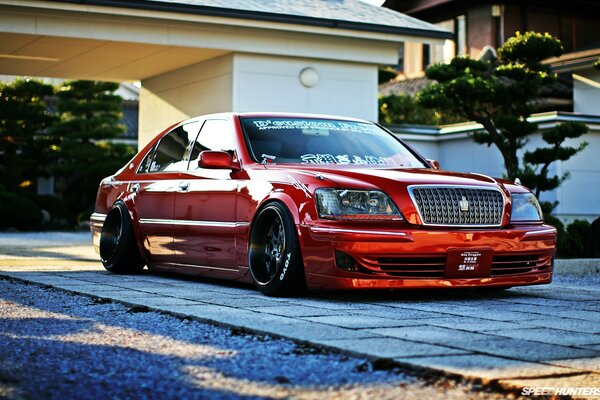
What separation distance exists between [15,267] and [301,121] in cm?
362

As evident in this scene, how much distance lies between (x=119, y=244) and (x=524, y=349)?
5.28 meters

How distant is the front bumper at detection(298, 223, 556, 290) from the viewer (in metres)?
6.56

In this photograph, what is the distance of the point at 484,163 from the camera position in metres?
17.1

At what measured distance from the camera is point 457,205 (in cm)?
690

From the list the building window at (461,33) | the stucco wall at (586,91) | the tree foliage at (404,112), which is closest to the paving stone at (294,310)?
the stucco wall at (586,91)

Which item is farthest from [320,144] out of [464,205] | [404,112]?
[404,112]

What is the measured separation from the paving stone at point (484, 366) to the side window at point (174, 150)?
15.3ft

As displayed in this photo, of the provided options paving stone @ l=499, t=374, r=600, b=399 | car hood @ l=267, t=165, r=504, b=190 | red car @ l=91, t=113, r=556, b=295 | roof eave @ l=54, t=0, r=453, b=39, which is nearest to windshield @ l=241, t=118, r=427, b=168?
red car @ l=91, t=113, r=556, b=295

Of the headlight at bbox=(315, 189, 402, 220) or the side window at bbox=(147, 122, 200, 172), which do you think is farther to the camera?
the side window at bbox=(147, 122, 200, 172)

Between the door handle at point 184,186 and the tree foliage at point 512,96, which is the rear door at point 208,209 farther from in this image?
the tree foliage at point 512,96

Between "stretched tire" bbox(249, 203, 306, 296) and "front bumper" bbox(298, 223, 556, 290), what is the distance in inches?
3.5

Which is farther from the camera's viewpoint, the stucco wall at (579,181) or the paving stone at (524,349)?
the stucco wall at (579,181)

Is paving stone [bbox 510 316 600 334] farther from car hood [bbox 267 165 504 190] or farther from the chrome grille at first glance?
car hood [bbox 267 165 504 190]

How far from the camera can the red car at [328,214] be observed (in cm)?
664
